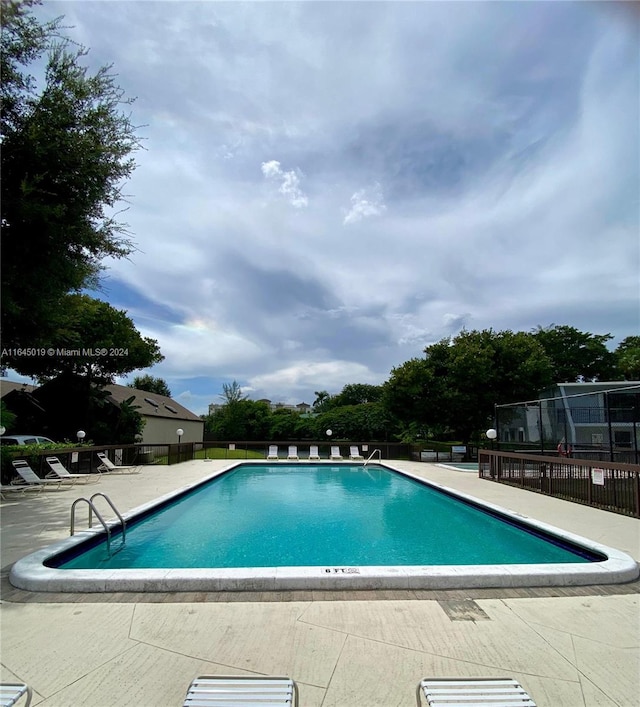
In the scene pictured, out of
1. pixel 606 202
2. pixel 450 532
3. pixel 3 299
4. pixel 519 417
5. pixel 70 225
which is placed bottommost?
pixel 450 532

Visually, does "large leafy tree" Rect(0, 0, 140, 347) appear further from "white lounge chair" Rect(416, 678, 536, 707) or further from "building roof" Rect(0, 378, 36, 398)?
"building roof" Rect(0, 378, 36, 398)

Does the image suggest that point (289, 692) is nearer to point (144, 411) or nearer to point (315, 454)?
point (315, 454)

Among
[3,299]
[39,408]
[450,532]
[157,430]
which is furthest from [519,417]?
[157,430]

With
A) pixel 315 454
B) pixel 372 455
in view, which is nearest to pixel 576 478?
pixel 372 455

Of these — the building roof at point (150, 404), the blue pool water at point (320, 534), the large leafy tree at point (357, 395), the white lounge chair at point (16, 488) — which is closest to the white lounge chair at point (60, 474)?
the white lounge chair at point (16, 488)

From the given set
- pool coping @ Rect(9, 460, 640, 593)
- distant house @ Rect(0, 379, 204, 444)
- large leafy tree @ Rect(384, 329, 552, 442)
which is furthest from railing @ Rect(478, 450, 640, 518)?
distant house @ Rect(0, 379, 204, 444)

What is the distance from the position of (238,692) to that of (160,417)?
30.4 metres

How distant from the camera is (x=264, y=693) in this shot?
1892 millimetres

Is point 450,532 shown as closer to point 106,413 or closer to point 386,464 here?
point 386,464

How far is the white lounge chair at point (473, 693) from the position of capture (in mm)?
1874

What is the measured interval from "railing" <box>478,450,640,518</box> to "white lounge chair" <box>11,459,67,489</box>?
11.5 meters

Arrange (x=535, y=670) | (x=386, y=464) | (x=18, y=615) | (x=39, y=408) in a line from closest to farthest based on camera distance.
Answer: (x=535, y=670) → (x=18, y=615) → (x=386, y=464) → (x=39, y=408)

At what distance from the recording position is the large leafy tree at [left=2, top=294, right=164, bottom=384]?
1906 cm

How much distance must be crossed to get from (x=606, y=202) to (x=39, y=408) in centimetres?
2234
